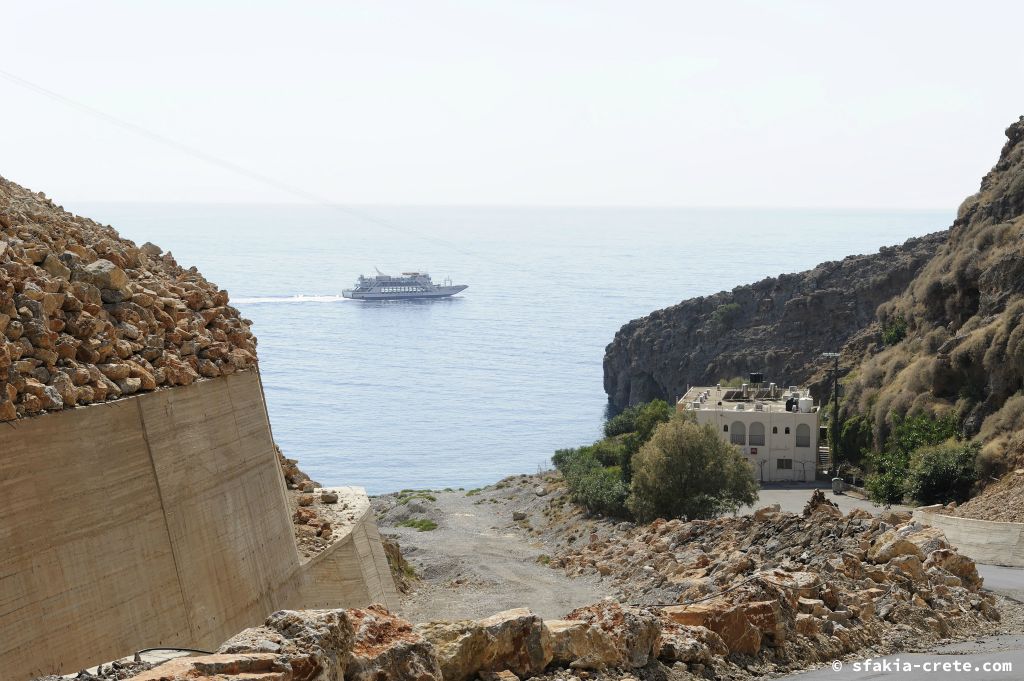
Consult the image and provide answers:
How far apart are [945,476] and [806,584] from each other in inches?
936

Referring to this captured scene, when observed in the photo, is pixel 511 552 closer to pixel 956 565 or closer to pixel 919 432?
pixel 919 432

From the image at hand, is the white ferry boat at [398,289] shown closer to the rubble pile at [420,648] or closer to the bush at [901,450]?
the bush at [901,450]

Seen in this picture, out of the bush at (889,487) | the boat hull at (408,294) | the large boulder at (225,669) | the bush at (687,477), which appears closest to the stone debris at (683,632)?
the large boulder at (225,669)

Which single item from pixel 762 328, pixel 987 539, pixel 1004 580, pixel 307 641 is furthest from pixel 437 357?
pixel 307 641

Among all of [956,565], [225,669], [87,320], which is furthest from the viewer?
[956,565]

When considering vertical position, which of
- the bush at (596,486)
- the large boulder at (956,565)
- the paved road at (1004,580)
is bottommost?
Result: the bush at (596,486)

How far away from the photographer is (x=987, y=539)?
23719mm

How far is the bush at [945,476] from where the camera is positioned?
110 ft

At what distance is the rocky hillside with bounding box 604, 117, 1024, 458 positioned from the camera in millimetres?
39312

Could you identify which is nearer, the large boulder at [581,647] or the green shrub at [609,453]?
the large boulder at [581,647]

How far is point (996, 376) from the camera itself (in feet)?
126

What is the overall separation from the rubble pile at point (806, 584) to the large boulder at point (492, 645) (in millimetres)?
1599

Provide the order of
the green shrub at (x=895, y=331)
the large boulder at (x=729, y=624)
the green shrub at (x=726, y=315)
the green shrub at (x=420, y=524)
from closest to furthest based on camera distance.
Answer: the large boulder at (x=729, y=624) → the green shrub at (x=420, y=524) → the green shrub at (x=895, y=331) → the green shrub at (x=726, y=315)

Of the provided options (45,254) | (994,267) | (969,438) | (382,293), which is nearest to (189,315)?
(45,254)
